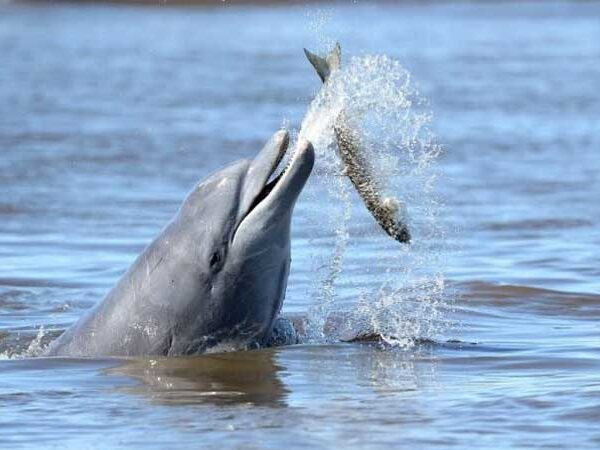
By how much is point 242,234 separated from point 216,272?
24 cm

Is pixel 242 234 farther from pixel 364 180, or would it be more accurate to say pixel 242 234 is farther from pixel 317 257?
pixel 317 257

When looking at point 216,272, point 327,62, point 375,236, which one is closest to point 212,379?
point 216,272

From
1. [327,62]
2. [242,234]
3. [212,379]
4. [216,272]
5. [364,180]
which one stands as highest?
[327,62]

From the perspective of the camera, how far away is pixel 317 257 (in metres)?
12.4

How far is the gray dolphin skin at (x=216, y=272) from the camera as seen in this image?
810 cm

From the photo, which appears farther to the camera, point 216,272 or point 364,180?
point 364,180

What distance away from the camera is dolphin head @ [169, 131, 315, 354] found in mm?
8031

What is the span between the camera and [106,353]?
28.5ft

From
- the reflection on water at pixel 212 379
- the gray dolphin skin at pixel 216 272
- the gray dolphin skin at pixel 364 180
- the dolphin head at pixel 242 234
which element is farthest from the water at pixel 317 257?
the gray dolphin skin at pixel 364 180

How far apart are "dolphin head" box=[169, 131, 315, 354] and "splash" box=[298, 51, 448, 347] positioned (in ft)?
1.31

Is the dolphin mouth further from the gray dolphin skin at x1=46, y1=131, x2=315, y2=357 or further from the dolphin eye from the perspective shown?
the dolphin eye

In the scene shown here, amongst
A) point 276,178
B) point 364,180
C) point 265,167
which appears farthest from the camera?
point 364,180

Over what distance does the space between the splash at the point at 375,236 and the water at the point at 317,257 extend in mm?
57

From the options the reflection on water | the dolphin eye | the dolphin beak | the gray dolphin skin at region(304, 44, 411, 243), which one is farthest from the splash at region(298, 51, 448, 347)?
the reflection on water
